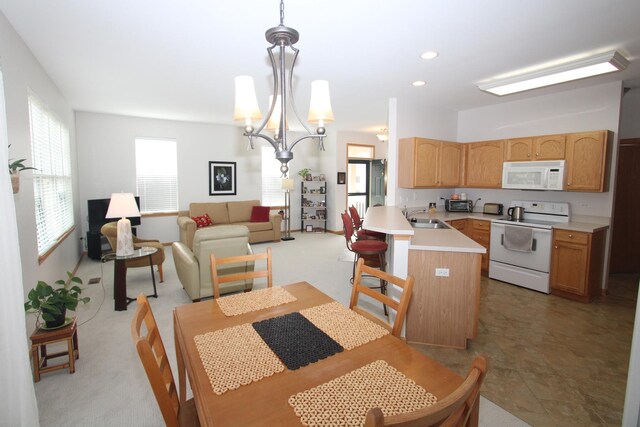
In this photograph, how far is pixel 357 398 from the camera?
1053 mm

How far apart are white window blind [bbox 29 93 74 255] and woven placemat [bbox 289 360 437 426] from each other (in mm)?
3378

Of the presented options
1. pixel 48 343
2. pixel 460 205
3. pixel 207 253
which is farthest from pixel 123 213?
pixel 460 205

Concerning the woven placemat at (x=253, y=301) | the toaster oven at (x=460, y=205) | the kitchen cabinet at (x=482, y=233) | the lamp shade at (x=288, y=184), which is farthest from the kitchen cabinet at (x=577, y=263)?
the lamp shade at (x=288, y=184)

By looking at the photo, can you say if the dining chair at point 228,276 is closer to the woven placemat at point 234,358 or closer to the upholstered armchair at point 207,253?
the woven placemat at point 234,358

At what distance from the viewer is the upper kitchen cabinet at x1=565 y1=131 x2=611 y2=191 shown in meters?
3.81

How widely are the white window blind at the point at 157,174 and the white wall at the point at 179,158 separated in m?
0.11

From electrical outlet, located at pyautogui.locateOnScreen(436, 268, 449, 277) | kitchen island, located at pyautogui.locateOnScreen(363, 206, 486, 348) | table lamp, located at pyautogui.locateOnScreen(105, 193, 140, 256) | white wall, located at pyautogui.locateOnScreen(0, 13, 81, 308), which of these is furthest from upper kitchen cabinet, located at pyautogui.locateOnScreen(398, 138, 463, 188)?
white wall, located at pyautogui.locateOnScreen(0, 13, 81, 308)

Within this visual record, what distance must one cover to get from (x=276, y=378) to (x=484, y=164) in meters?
4.96

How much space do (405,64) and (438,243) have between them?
1.89 meters

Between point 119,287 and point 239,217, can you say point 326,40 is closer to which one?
point 119,287

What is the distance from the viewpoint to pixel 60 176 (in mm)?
4215

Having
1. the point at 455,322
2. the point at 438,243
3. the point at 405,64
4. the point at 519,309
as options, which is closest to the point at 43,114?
the point at 405,64

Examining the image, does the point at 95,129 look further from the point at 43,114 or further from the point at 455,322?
the point at 455,322

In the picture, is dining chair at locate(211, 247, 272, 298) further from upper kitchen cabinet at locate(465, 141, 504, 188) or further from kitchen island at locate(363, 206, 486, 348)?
upper kitchen cabinet at locate(465, 141, 504, 188)
